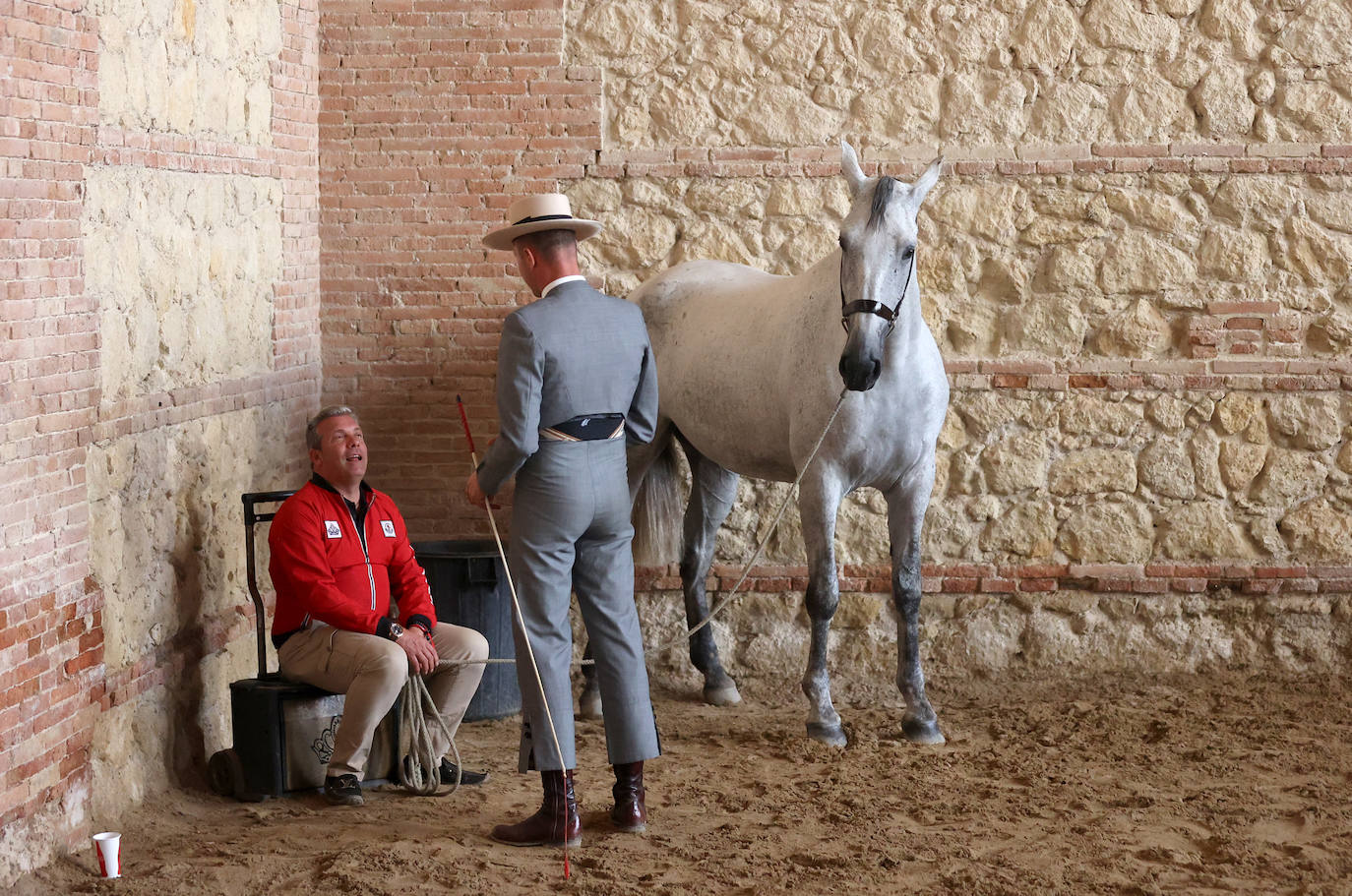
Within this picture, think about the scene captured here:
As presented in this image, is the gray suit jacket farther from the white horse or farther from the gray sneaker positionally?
the gray sneaker

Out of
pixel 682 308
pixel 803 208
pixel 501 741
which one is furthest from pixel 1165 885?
pixel 803 208

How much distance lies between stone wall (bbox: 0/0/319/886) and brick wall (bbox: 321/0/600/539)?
28 centimetres

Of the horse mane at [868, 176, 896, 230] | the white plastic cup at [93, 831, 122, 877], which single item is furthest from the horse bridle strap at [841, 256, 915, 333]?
the white plastic cup at [93, 831, 122, 877]

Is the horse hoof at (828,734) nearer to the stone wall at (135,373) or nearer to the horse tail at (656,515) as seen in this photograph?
the horse tail at (656,515)

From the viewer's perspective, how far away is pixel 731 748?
18.1 feet

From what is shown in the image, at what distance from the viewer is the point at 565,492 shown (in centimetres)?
418

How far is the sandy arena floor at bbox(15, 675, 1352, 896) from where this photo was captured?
13.2 ft

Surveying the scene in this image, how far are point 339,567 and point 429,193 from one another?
2411mm

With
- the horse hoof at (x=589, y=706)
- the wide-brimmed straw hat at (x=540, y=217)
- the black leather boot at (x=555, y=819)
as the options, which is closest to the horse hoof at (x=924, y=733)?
the horse hoof at (x=589, y=706)

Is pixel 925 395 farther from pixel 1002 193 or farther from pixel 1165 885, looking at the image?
pixel 1165 885

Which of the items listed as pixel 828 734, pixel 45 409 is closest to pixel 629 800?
pixel 828 734

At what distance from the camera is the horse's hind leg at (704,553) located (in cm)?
634

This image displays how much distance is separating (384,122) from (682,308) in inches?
70.6

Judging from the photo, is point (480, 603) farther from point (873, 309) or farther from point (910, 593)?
point (873, 309)
